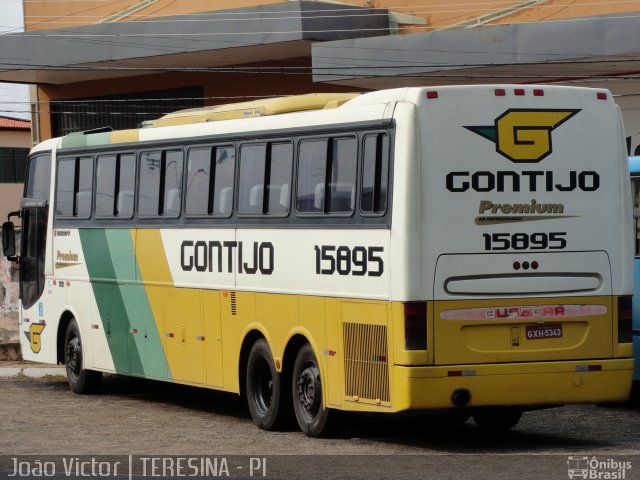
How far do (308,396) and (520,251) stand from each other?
246 centimetres

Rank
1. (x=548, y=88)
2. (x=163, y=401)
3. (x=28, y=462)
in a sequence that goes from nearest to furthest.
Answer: (x=28, y=462)
(x=548, y=88)
(x=163, y=401)

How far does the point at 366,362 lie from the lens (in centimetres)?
1253

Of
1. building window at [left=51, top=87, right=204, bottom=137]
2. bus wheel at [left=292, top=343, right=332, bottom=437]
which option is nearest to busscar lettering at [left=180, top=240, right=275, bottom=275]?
bus wheel at [left=292, top=343, right=332, bottom=437]

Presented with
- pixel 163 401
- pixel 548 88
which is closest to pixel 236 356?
pixel 163 401

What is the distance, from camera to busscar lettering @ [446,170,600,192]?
40.3 feet

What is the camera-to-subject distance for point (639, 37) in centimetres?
2408

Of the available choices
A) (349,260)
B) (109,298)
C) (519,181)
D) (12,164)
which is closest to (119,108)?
(109,298)

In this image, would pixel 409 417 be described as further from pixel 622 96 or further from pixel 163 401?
pixel 622 96

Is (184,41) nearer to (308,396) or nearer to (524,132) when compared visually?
(308,396)

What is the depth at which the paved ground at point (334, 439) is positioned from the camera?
11227 mm

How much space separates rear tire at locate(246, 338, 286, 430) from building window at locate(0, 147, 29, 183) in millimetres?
53562

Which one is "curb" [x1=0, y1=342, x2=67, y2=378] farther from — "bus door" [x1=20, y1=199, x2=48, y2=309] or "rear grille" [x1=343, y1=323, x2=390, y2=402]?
"rear grille" [x1=343, y1=323, x2=390, y2=402]

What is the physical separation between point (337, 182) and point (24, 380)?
887 centimetres

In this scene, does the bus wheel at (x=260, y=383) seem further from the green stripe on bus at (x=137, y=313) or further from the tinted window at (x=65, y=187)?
the tinted window at (x=65, y=187)
